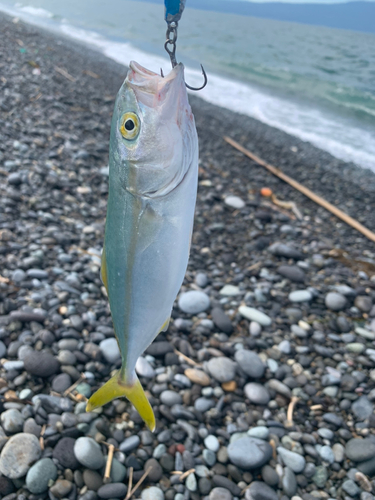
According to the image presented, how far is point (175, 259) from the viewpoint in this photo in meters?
1.56

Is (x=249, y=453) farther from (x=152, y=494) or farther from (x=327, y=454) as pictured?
(x=152, y=494)

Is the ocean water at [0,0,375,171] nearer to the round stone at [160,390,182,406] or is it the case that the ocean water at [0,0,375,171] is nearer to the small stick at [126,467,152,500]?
the round stone at [160,390,182,406]

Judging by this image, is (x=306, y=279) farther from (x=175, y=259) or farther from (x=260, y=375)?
(x=175, y=259)

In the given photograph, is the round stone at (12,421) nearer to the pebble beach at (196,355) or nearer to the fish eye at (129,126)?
the pebble beach at (196,355)

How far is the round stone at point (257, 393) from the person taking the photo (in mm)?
3354

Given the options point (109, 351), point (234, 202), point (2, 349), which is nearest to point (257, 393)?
point (109, 351)

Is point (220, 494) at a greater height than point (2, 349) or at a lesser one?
lesser

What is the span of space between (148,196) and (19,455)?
82.2 inches

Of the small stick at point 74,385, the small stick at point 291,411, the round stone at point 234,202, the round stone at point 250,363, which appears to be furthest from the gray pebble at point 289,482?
the round stone at point 234,202

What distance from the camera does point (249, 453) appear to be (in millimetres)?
2840

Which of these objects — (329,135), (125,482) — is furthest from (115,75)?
(125,482)

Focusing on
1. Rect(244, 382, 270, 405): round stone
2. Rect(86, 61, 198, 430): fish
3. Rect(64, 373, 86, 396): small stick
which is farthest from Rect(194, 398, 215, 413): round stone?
Rect(86, 61, 198, 430): fish

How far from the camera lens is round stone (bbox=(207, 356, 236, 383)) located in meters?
3.47

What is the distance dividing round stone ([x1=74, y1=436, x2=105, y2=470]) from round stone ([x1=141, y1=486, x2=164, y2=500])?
0.36 meters
